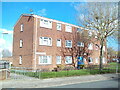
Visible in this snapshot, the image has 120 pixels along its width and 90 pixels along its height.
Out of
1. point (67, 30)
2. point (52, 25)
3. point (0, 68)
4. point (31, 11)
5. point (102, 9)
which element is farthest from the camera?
point (67, 30)

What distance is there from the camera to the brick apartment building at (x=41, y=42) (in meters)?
21.6

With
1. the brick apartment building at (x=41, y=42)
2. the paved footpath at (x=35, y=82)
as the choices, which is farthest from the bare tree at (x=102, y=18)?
the paved footpath at (x=35, y=82)

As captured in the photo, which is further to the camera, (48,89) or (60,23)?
(60,23)

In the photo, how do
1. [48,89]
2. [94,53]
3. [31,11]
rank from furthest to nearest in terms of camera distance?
[94,53]
[31,11]
[48,89]

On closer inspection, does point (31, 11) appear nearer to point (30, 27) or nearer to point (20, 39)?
point (30, 27)

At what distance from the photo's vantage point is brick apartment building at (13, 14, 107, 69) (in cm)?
2158

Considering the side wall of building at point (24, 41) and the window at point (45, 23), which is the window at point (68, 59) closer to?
the window at point (45, 23)

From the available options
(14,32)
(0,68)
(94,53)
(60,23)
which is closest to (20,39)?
(14,32)

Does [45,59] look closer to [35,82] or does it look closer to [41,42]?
[41,42]

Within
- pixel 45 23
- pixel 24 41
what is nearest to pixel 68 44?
pixel 45 23

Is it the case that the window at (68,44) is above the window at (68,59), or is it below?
above

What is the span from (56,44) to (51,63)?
10.3 feet

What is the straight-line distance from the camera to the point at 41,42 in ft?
73.0

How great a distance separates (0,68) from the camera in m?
13.2
